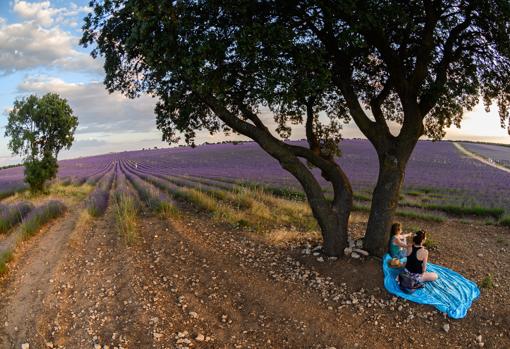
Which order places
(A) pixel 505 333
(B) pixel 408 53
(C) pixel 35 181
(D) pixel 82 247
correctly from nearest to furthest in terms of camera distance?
1. (A) pixel 505 333
2. (B) pixel 408 53
3. (D) pixel 82 247
4. (C) pixel 35 181

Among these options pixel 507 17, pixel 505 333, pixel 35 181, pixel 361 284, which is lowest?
pixel 505 333

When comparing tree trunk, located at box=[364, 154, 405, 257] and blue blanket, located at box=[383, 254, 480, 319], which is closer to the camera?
blue blanket, located at box=[383, 254, 480, 319]

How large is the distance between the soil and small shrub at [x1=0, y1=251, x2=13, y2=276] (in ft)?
0.71

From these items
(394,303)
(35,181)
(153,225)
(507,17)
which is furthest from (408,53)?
(35,181)

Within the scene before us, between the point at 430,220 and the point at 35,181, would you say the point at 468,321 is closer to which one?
the point at 430,220

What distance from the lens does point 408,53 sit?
10.5 meters

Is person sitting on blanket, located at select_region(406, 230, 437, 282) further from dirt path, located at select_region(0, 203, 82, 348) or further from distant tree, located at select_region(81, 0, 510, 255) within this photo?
dirt path, located at select_region(0, 203, 82, 348)

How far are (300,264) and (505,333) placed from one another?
4.20m

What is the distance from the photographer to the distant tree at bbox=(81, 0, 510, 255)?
312 inches

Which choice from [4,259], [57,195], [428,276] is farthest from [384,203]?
[57,195]

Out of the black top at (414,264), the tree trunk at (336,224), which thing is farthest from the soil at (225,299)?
the black top at (414,264)

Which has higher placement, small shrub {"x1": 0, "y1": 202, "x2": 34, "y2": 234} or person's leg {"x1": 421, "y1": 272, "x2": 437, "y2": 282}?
small shrub {"x1": 0, "y1": 202, "x2": 34, "y2": 234}

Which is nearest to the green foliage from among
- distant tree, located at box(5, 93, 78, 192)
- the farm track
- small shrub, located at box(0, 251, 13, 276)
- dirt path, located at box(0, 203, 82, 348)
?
distant tree, located at box(5, 93, 78, 192)

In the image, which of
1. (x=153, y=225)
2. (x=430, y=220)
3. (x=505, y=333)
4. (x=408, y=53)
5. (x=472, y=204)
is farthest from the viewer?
(x=472, y=204)
